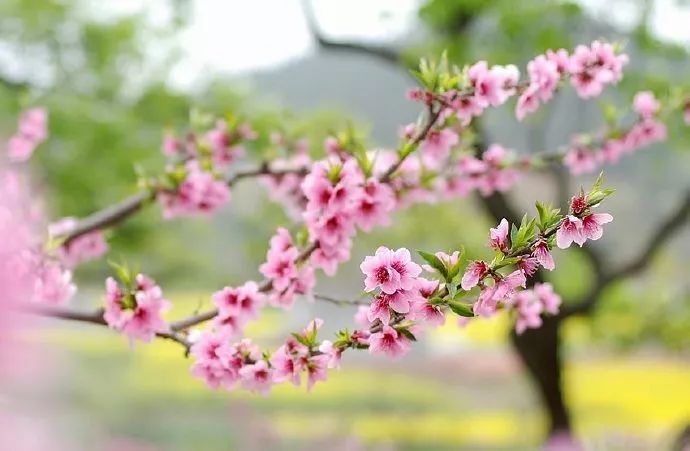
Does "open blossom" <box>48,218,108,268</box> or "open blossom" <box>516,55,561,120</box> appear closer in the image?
"open blossom" <box>516,55,561,120</box>

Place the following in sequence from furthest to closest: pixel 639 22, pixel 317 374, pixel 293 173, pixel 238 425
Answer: pixel 238 425 < pixel 639 22 < pixel 293 173 < pixel 317 374

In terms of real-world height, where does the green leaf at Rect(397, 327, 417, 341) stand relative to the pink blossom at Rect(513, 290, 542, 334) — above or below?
below

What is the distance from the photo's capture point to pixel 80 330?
25.1 ft

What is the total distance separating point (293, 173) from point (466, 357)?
5.47 meters

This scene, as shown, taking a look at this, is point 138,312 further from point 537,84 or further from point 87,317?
point 537,84

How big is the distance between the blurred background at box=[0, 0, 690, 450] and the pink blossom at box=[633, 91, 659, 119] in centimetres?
77

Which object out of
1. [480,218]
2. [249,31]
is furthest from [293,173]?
[249,31]

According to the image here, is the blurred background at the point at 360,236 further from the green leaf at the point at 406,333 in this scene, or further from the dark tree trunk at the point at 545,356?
the green leaf at the point at 406,333

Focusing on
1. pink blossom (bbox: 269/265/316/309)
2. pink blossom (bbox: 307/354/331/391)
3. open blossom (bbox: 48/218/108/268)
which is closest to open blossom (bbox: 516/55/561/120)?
pink blossom (bbox: 269/265/316/309)

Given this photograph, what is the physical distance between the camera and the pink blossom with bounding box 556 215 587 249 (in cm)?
78

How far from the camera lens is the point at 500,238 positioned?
805 mm

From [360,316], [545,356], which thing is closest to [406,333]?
[360,316]

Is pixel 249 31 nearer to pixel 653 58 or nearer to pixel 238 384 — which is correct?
pixel 653 58

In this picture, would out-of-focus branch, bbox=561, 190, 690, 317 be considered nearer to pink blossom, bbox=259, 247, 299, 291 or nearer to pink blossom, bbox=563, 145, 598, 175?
pink blossom, bbox=563, 145, 598, 175
